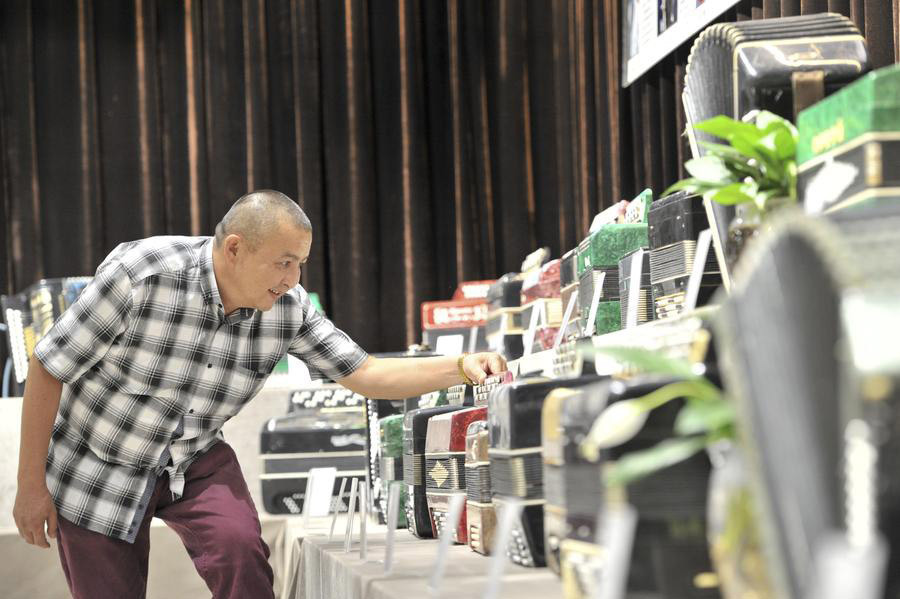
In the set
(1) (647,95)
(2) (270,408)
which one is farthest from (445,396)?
(1) (647,95)

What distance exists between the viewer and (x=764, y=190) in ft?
4.13

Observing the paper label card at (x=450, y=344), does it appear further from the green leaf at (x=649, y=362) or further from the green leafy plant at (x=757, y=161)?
the green leaf at (x=649, y=362)

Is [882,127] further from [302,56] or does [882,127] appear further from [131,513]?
[302,56]

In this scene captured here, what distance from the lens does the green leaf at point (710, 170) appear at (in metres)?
1.29

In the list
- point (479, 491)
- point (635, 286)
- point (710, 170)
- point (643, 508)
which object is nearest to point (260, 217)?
point (635, 286)

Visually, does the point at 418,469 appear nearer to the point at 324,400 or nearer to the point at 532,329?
the point at 532,329

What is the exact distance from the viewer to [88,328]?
2.24m

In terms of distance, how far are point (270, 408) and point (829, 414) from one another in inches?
138

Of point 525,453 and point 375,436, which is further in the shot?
point 375,436

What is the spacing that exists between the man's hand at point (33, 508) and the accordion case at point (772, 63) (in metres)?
1.47

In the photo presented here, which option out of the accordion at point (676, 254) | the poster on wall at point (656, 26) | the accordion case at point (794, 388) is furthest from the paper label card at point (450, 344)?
the accordion case at point (794, 388)

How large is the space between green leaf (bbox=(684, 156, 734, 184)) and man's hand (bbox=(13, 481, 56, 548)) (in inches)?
61.5

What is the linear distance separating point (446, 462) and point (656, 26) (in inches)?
100

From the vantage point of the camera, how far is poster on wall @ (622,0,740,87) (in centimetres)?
356
